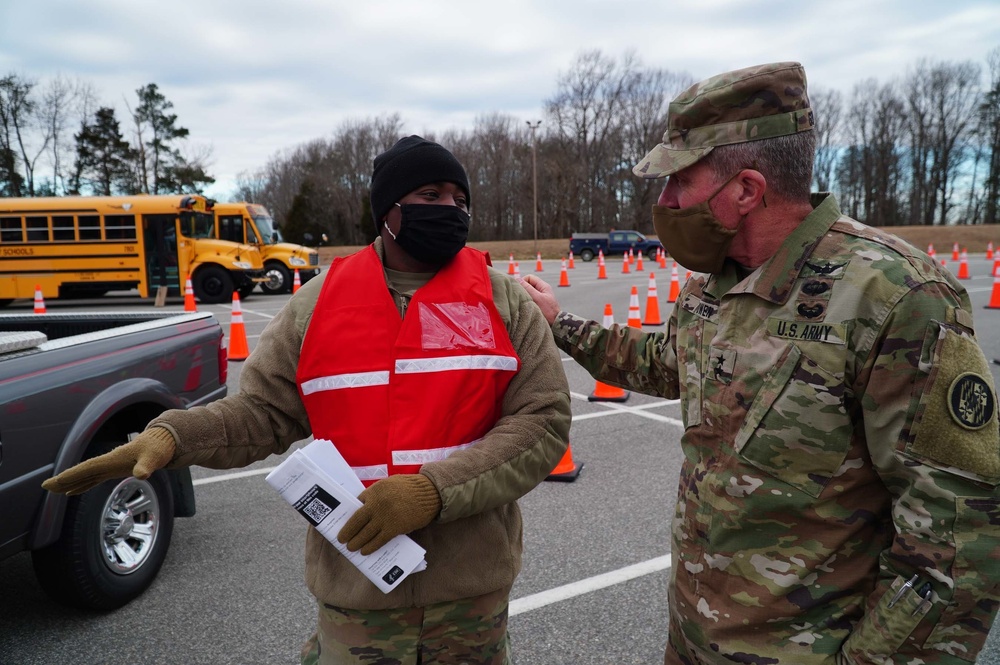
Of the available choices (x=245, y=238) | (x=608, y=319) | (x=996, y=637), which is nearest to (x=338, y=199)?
(x=245, y=238)

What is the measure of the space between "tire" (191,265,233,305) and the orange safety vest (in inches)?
701

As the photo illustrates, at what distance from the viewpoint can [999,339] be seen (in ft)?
33.0

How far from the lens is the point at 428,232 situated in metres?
1.96

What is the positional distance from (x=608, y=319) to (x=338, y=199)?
6362 centimetres

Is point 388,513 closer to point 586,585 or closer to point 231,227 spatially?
point 586,585

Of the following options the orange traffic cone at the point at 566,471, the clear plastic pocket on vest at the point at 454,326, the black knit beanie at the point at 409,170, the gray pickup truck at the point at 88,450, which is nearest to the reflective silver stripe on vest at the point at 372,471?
the clear plastic pocket on vest at the point at 454,326

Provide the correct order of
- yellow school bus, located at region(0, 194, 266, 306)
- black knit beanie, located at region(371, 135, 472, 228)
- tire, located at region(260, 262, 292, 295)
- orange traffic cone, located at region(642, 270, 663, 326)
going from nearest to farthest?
black knit beanie, located at region(371, 135, 472, 228)
orange traffic cone, located at region(642, 270, 663, 326)
yellow school bus, located at region(0, 194, 266, 306)
tire, located at region(260, 262, 292, 295)

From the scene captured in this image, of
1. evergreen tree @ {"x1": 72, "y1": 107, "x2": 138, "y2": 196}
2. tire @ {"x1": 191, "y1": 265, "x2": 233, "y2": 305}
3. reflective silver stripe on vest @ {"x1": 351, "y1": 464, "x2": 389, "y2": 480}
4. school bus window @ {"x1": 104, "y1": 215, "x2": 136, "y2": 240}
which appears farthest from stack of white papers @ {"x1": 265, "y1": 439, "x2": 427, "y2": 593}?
evergreen tree @ {"x1": 72, "y1": 107, "x2": 138, "y2": 196}

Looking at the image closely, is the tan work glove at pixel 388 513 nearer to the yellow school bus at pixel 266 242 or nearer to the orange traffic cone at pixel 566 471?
the orange traffic cone at pixel 566 471

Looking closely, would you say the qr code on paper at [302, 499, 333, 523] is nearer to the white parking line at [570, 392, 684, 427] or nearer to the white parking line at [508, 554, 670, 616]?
the white parking line at [508, 554, 670, 616]

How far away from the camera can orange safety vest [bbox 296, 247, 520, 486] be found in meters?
1.77

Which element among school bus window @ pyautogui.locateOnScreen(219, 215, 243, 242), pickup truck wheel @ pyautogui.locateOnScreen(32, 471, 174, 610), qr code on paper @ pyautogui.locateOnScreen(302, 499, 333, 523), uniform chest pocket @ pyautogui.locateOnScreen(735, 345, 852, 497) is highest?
school bus window @ pyautogui.locateOnScreen(219, 215, 243, 242)

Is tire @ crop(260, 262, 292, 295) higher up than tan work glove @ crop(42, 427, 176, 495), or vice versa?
tan work glove @ crop(42, 427, 176, 495)

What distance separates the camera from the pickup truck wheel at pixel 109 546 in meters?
3.03
